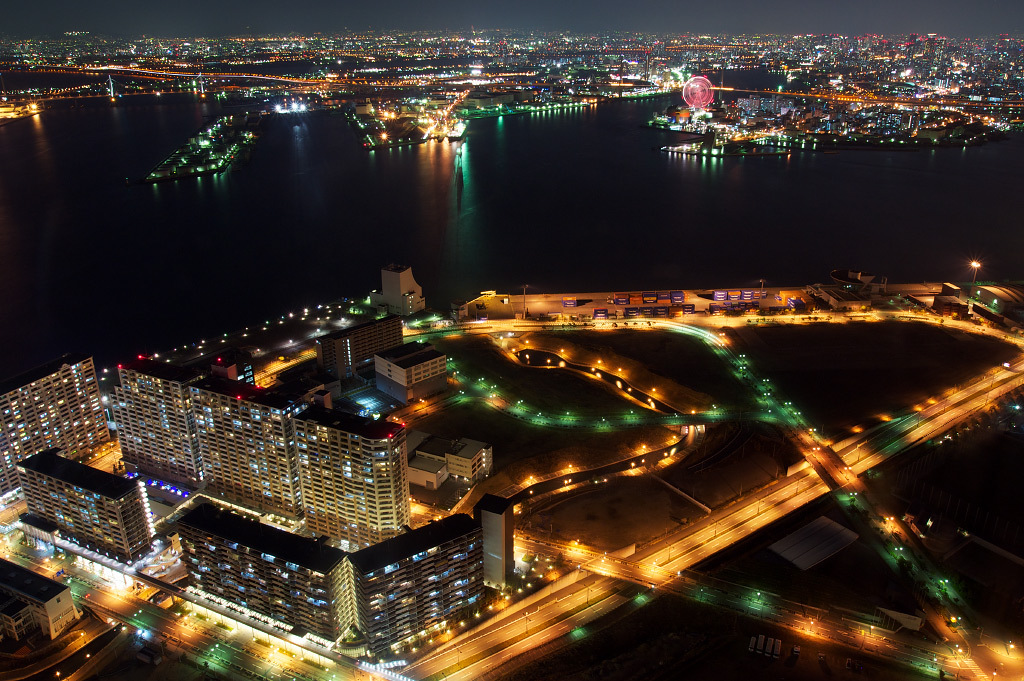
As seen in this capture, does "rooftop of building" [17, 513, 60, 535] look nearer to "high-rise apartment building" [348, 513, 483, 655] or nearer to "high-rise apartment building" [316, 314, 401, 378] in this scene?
"high-rise apartment building" [348, 513, 483, 655]

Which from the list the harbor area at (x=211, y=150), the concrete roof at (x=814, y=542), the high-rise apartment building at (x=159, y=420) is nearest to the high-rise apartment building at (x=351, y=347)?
the high-rise apartment building at (x=159, y=420)

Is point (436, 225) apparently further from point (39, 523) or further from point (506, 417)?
point (39, 523)

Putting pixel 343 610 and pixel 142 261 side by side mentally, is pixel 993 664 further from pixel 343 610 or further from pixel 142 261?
pixel 142 261

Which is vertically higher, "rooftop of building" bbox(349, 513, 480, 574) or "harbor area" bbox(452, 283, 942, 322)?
"rooftop of building" bbox(349, 513, 480, 574)

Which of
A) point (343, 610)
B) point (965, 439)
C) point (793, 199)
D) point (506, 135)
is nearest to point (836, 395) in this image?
point (965, 439)

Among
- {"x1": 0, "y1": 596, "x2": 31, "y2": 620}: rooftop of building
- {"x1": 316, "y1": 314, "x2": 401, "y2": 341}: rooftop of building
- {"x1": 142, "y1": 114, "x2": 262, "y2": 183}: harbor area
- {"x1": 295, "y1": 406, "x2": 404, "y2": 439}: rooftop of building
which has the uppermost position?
{"x1": 142, "y1": 114, "x2": 262, "y2": 183}: harbor area

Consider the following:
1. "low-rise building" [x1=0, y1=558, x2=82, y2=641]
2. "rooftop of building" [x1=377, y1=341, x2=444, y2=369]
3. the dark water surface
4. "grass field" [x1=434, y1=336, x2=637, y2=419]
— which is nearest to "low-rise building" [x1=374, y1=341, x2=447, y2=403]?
"rooftop of building" [x1=377, y1=341, x2=444, y2=369]
